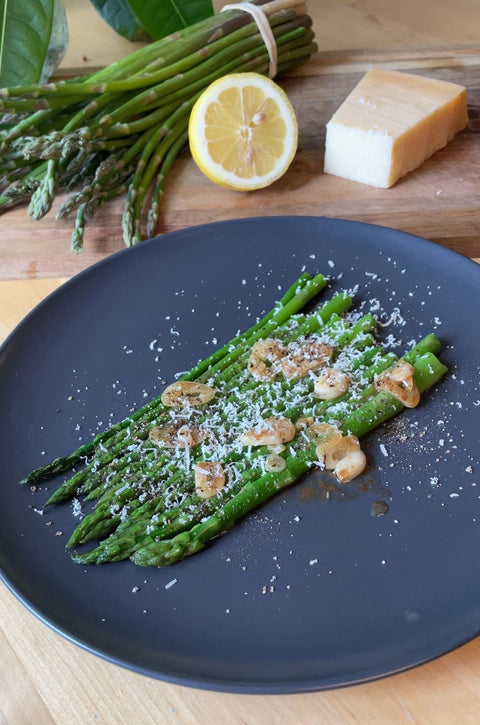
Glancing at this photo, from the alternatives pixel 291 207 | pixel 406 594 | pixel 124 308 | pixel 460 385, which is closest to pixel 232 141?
pixel 291 207

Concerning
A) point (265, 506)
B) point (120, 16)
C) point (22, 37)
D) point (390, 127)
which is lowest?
point (265, 506)

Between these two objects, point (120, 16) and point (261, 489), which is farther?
point (120, 16)

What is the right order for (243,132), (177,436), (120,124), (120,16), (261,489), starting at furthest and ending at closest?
(120,16)
(120,124)
(243,132)
(177,436)
(261,489)

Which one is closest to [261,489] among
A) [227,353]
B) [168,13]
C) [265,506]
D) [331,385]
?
[265,506]

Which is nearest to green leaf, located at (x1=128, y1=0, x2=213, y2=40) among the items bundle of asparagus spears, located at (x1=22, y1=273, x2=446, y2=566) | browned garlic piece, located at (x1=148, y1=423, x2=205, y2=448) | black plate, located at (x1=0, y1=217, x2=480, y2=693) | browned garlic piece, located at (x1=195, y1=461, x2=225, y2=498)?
black plate, located at (x1=0, y1=217, x2=480, y2=693)

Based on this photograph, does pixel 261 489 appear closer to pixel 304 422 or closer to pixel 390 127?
pixel 304 422

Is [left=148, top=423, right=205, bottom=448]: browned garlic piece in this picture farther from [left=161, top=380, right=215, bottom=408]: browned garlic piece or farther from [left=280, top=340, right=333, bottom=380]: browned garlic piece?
[left=280, top=340, right=333, bottom=380]: browned garlic piece
